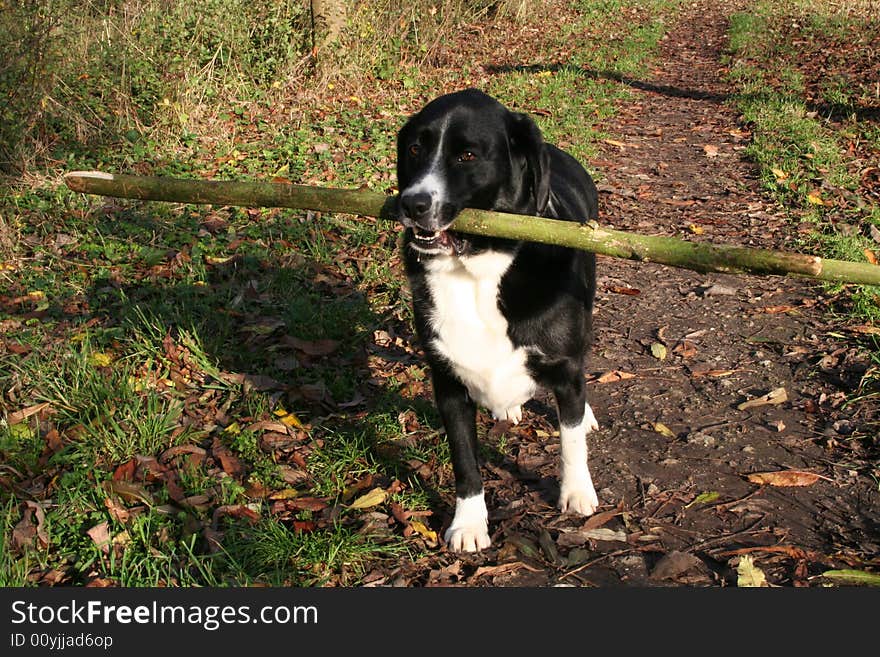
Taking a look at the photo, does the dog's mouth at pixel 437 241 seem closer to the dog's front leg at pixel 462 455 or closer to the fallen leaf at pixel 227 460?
the dog's front leg at pixel 462 455

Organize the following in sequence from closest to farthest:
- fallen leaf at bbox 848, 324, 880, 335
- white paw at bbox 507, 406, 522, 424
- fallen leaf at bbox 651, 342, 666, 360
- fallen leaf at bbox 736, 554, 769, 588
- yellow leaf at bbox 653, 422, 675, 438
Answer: fallen leaf at bbox 736, 554, 769, 588 → yellow leaf at bbox 653, 422, 675, 438 → white paw at bbox 507, 406, 522, 424 → fallen leaf at bbox 848, 324, 880, 335 → fallen leaf at bbox 651, 342, 666, 360

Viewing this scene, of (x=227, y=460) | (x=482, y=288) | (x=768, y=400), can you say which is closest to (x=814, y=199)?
(x=768, y=400)

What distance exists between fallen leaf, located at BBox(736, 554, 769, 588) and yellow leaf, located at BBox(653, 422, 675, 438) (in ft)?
3.45

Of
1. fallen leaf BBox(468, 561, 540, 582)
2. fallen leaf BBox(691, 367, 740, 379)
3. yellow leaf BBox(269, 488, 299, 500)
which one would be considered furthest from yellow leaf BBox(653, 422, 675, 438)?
yellow leaf BBox(269, 488, 299, 500)

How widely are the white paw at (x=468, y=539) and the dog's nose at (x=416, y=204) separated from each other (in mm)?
1313

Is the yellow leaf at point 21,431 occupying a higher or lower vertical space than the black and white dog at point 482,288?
lower

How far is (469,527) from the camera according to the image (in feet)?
10.3

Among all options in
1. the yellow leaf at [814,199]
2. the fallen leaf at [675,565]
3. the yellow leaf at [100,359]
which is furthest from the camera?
the yellow leaf at [814,199]

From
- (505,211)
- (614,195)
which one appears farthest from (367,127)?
(505,211)

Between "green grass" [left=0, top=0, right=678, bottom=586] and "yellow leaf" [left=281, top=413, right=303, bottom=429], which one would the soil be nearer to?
"green grass" [left=0, top=0, right=678, bottom=586]

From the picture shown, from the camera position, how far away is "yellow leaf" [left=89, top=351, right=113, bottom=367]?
13.2ft

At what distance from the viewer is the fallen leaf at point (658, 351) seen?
15.2 ft

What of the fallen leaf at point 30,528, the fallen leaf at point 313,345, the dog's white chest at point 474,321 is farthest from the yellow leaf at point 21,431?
the dog's white chest at point 474,321

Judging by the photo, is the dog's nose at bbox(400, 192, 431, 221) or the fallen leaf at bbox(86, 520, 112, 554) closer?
the dog's nose at bbox(400, 192, 431, 221)
